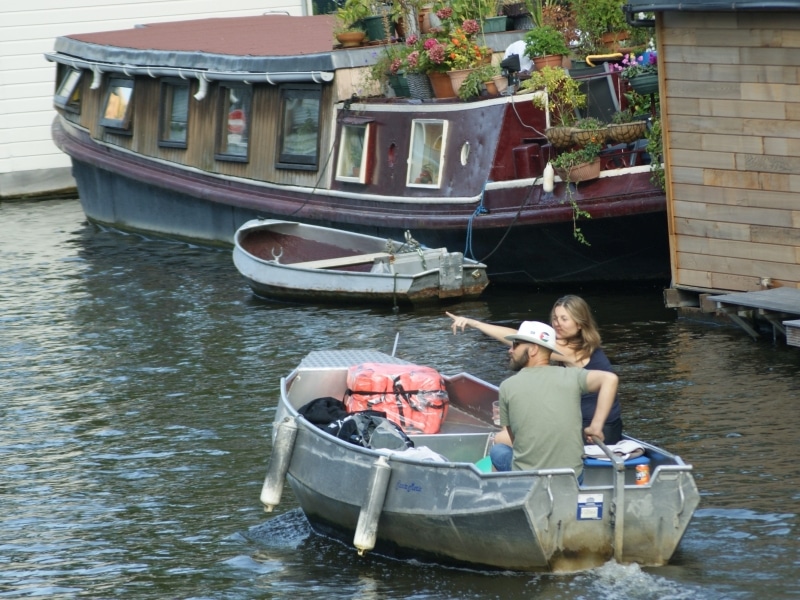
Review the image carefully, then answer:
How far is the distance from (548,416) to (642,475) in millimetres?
678

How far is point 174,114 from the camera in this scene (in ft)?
68.6

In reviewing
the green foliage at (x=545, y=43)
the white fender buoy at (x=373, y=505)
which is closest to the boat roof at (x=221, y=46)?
the green foliage at (x=545, y=43)

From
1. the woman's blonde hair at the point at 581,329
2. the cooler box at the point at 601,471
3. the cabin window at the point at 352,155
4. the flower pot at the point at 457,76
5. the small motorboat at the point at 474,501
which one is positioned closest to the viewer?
the small motorboat at the point at 474,501

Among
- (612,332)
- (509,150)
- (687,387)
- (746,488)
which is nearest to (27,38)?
(509,150)

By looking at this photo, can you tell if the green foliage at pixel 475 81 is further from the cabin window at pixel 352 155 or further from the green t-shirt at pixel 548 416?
the green t-shirt at pixel 548 416

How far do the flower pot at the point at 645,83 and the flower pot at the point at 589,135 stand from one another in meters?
0.56

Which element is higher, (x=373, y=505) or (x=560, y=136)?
(x=560, y=136)

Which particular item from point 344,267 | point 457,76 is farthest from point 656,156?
point 344,267

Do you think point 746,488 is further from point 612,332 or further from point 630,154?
point 630,154

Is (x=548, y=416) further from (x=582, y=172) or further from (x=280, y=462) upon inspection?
(x=582, y=172)

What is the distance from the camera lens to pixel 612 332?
13953 mm

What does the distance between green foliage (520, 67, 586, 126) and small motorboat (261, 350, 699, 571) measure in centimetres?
729

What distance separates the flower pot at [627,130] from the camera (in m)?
14.9

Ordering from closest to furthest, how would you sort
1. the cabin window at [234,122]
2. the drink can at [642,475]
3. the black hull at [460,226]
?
the drink can at [642,475] < the black hull at [460,226] < the cabin window at [234,122]
